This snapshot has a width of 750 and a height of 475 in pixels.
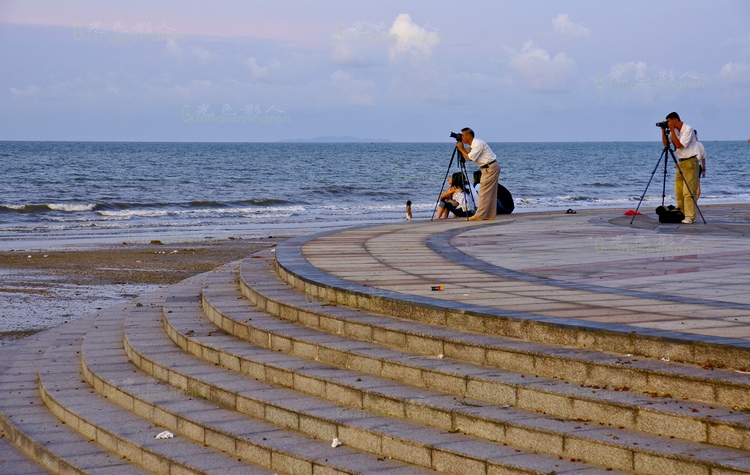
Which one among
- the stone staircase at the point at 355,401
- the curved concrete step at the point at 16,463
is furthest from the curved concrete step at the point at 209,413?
the curved concrete step at the point at 16,463

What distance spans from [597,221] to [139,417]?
1041cm

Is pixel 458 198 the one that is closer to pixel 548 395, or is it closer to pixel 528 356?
pixel 528 356

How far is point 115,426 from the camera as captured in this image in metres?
6.17

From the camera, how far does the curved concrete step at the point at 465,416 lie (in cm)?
414

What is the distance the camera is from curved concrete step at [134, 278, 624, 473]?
4.50m

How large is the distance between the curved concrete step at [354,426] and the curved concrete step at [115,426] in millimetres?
407

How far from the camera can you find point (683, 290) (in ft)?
23.6

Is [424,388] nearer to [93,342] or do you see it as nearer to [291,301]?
[291,301]

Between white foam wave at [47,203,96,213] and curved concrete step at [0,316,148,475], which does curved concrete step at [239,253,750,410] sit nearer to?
curved concrete step at [0,316,148,475]

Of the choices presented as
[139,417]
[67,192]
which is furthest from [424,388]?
[67,192]

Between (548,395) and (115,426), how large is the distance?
10.3 ft

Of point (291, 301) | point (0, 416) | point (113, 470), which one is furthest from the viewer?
point (291, 301)

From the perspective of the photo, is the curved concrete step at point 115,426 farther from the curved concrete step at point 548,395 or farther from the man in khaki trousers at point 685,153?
the man in khaki trousers at point 685,153

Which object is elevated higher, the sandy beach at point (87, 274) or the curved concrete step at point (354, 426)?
the curved concrete step at point (354, 426)
